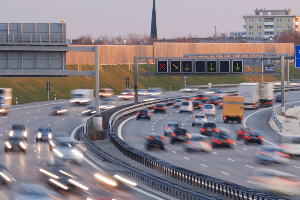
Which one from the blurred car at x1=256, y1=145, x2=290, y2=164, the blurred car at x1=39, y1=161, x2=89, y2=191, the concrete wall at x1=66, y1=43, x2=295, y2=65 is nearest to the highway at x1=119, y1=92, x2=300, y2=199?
the blurred car at x1=256, y1=145, x2=290, y2=164

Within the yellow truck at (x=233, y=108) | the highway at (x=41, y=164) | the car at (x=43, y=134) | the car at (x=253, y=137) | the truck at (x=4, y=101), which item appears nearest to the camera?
the highway at (x=41, y=164)

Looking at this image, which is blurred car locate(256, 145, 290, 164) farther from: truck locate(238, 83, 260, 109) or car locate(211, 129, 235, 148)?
truck locate(238, 83, 260, 109)

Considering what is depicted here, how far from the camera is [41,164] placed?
3597 centimetres

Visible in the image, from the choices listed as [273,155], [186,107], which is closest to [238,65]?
[186,107]

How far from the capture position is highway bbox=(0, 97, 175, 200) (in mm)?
26109

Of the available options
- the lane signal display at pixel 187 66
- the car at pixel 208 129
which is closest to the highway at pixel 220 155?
the car at pixel 208 129

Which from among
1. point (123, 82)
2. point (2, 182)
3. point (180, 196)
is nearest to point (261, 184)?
point (180, 196)

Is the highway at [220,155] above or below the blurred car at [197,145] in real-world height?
below

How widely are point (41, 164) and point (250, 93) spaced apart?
48637mm

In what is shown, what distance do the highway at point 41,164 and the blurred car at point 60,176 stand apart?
28 cm

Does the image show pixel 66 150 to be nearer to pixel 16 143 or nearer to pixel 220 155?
pixel 16 143

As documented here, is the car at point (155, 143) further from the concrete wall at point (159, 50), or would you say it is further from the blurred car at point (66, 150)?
the concrete wall at point (159, 50)

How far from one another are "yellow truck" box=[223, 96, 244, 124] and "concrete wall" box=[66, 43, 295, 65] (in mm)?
60336

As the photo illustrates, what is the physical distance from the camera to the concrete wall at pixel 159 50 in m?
124
